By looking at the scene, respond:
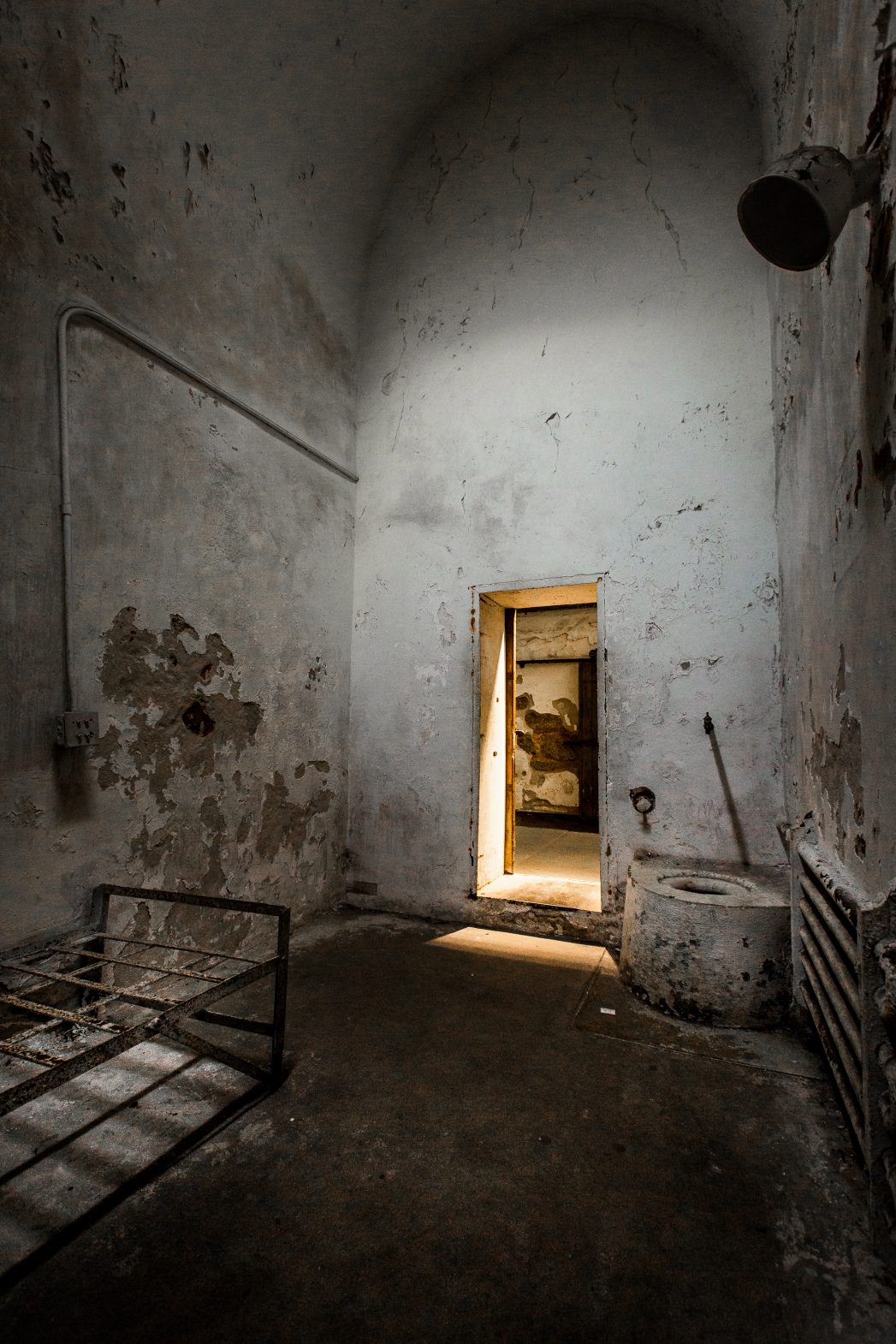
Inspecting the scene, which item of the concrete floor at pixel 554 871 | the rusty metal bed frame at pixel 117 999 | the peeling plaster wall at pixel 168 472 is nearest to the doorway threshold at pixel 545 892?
the concrete floor at pixel 554 871

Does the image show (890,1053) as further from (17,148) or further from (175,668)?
(17,148)

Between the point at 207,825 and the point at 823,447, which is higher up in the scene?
the point at 823,447

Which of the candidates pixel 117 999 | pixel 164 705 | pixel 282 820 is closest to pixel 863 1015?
pixel 117 999

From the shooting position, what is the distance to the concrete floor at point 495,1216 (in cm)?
121

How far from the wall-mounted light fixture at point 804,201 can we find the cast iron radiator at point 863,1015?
4.17ft

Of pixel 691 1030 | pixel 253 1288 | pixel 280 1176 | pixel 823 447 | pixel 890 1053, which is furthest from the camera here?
pixel 691 1030

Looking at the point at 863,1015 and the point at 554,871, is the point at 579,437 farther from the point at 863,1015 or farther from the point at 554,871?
the point at 863,1015

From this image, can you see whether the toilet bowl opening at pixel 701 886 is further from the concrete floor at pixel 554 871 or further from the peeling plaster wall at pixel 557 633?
the peeling plaster wall at pixel 557 633

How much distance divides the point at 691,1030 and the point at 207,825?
2.21 meters

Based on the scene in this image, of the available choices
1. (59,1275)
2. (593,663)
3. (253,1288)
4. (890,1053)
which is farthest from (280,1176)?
(593,663)

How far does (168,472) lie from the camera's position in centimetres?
273

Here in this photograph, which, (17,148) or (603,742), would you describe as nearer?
(17,148)

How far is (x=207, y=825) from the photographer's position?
2895 mm

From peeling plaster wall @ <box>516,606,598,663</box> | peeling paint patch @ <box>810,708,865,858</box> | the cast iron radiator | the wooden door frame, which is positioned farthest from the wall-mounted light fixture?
peeling plaster wall @ <box>516,606,598,663</box>
